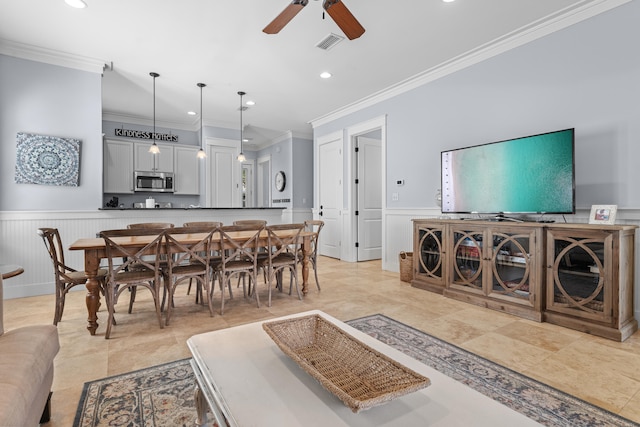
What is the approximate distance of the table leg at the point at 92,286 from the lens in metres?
2.50

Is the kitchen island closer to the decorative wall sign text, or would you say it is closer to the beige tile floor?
the beige tile floor

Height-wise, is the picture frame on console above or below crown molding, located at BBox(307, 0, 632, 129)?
below

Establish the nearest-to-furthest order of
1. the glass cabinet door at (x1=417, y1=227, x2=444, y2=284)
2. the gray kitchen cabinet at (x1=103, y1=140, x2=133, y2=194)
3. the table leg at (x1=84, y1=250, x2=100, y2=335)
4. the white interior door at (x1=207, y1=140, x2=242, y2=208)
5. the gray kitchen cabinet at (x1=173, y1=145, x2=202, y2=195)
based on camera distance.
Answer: the table leg at (x1=84, y1=250, x2=100, y2=335) < the glass cabinet door at (x1=417, y1=227, x2=444, y2=284) < the gray kitchen cabinet at (x1=103, y1=140, x2=133, y2=194) < the white interior door at (x1=207, y1=140, x2=242, y2=208) < the gray kitchen cabinet at (x1=173, y1=145, x2=202, y2=195)

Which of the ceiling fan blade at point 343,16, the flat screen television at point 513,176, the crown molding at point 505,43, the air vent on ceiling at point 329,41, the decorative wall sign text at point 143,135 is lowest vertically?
the flat screen television at point 513,176

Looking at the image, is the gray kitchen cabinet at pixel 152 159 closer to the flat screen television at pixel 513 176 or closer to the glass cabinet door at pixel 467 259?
the flat screen television at pixel 513 176

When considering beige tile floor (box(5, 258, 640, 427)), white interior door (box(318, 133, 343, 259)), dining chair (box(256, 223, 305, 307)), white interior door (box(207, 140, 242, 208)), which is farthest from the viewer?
white interior door (box(207, 140, 242, 208))

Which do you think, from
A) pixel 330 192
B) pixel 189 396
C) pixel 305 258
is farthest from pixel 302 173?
pixel 189 396

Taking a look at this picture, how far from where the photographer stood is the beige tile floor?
1.79 meters

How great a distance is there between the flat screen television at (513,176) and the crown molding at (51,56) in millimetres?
4487

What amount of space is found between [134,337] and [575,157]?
412cm

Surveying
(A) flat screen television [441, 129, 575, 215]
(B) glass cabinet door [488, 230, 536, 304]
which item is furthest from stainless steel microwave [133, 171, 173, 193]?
(B) glass cabinet door [488, 230, 536, 304]

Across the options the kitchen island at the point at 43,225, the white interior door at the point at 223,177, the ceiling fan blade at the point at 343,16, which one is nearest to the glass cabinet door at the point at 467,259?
the ceiling fan blade at the point at 343,16

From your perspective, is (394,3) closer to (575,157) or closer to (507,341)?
(575,157)

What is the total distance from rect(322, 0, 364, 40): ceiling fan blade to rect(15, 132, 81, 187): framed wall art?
3.56m
